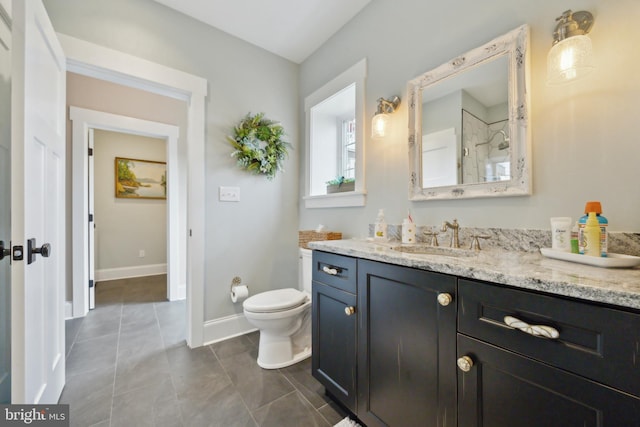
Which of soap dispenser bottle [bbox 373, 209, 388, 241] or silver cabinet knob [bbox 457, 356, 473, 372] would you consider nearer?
silver cabinet knob [bbox 457, 356, 473, 372]

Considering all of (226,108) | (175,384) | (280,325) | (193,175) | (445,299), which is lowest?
(175,384)

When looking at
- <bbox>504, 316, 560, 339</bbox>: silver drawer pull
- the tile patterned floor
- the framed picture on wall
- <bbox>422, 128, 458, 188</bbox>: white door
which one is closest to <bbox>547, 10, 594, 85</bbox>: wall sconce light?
<bbox>422, 128, 458, 188</bbox>: white door

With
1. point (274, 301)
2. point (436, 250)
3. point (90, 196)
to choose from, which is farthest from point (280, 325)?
point (90, 196)

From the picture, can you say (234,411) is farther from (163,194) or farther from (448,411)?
(163,194)

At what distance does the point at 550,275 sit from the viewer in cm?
69

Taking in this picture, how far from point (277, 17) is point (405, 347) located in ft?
7.91

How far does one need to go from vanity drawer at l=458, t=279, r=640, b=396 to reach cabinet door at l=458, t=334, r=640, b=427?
0.03m

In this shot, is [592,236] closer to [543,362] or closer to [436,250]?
[543,362]

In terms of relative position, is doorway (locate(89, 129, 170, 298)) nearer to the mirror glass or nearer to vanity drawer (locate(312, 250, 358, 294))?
vanity drawer (locate(312, 250, 358, 294))

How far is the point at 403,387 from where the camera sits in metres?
1.01

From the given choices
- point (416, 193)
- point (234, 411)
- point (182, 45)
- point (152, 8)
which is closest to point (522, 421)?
point (416, 193)

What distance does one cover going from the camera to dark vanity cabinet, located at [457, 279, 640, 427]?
57 cm

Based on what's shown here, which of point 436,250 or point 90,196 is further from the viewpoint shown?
point 90,196

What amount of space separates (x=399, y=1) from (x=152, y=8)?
1.75 metres
